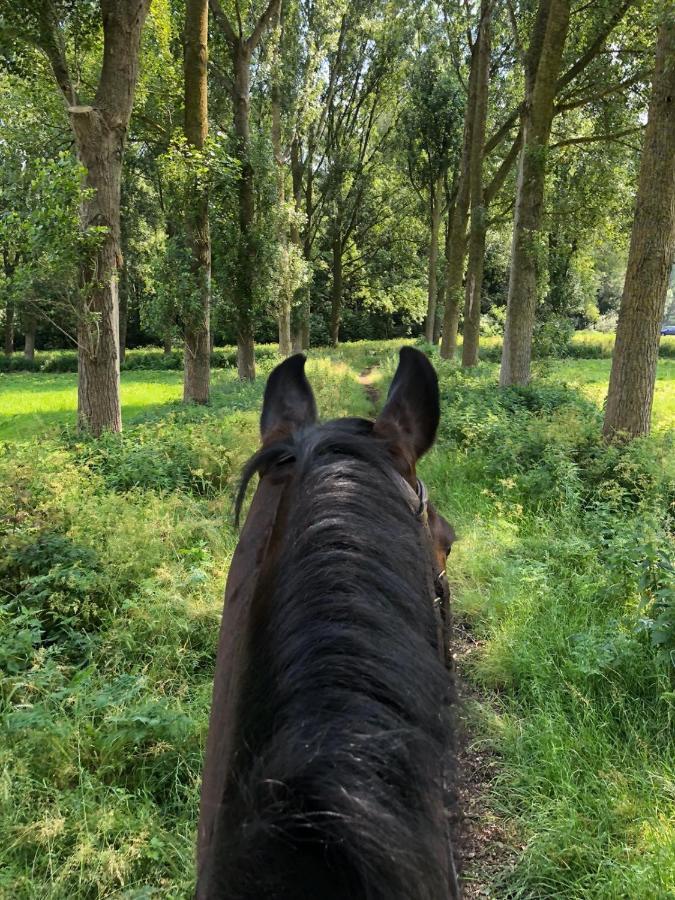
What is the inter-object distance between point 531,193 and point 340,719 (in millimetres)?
11827

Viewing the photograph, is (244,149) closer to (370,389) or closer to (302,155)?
(370,389)

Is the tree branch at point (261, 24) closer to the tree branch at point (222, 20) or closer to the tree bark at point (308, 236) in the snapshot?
the tree branch at point (222, 20)

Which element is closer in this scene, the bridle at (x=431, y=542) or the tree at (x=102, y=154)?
the bridle at (x=431, y=542)

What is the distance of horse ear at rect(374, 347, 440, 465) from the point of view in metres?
1.47

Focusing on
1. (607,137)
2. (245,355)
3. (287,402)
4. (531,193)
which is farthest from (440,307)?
(287,402)

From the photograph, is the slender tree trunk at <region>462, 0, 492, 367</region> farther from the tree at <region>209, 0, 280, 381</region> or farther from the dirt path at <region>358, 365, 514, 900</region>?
→ the dirt path at <region>358, 365, 514, 900</region>

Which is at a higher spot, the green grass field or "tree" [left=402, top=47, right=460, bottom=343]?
"tree" [left=402, top=47, right=460, bottom=343]

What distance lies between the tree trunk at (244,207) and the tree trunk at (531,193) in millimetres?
6594

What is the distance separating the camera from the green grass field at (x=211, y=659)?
7.41ft

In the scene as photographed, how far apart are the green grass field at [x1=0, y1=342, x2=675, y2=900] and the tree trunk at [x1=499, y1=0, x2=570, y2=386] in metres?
4.90

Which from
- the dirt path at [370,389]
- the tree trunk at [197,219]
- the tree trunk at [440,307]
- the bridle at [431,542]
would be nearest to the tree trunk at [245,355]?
the dirt path at [370,389]

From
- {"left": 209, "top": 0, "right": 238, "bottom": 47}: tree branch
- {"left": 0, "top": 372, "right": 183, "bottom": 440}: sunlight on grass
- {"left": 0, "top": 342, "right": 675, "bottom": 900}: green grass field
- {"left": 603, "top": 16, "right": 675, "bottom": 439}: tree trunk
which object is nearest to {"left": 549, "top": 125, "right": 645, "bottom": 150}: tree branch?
{"left": 603, "top": 16, "right": 675, "bottom": 439}: tree trunk

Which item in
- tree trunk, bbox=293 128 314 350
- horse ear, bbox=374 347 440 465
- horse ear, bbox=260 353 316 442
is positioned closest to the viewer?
horse ear, bbox=374 347 440 465

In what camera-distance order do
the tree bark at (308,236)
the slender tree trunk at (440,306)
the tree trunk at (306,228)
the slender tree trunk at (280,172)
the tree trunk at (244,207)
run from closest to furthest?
1. the tree trunk at (244,207)
2. the slender tree trunk at (280,172)
3. the tree trunk at (306,228)
4. the tree bark at (308,236)
5. the slender tree trunk at (440,306)
